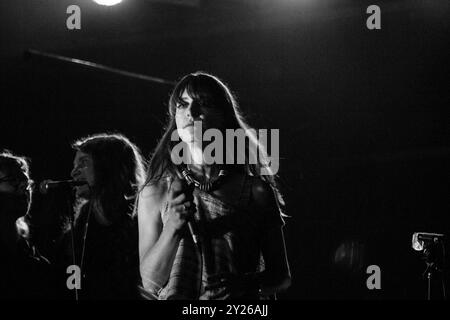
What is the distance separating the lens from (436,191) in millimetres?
2926

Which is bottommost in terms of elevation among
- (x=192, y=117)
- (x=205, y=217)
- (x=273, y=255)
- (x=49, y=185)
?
(x=273, y=255)

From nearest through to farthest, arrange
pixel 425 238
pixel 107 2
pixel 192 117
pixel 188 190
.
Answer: pixel 188 190, pixel 192 117, pixel 425 238, pixel 107 2

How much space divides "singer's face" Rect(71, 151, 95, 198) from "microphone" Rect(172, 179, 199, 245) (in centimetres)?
56

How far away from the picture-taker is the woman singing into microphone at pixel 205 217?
196 cm

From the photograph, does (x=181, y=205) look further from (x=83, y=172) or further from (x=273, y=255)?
(x=83, y=172)

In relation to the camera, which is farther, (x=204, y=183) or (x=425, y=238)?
(x=425, y=238)

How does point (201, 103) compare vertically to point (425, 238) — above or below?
above

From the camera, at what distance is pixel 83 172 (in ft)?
8.20

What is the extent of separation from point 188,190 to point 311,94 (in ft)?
3.94

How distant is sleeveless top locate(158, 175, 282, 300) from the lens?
1.97m

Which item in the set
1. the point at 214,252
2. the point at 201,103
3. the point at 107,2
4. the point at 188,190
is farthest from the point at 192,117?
the point at 107,2

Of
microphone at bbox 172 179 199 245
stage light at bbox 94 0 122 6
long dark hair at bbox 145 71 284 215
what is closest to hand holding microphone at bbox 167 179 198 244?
microphone at bbox 172 179 199 245

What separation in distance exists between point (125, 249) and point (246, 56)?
3.48 feet

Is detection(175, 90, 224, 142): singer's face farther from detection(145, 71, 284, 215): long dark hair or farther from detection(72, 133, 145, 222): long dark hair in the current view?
detection(72, 133, 145, 222): long dark hair
